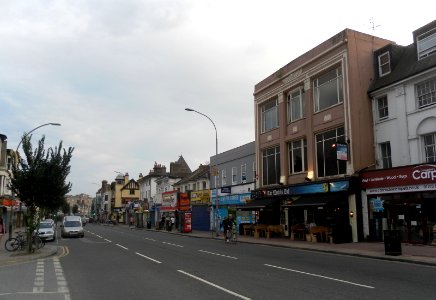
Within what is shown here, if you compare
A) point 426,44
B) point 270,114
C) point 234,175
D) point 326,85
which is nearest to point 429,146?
point 426,44

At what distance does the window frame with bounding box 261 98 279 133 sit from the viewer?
118 feet

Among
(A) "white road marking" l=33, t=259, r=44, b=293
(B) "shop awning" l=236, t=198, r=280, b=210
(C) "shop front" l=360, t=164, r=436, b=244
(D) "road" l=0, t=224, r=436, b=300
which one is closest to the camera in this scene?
(D) "road" l=0, t=224, r=436, b=300

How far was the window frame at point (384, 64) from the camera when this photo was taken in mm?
27334

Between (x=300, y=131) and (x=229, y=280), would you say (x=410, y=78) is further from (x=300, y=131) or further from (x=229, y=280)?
(x=229, y=280)

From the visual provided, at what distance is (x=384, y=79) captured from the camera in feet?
88.0

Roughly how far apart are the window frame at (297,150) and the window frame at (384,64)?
6956mm

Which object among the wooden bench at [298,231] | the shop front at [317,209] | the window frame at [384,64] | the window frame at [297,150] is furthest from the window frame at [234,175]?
the window frame at [384,64]

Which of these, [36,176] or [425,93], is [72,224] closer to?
[36,176]

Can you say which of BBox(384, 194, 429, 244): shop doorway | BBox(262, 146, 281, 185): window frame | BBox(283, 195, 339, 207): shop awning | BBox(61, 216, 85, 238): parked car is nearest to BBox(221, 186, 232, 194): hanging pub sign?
BBox(262, 146, 281, 185): window frame

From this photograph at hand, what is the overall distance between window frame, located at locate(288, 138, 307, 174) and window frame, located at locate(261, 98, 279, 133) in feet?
8.85

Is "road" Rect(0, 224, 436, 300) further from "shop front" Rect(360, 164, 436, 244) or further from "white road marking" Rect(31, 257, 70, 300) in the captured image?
"shop front" Rect(360, 164, 436, 244)

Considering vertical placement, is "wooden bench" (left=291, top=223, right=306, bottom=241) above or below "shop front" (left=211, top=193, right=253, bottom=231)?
below

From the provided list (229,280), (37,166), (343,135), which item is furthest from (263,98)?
(229,280)

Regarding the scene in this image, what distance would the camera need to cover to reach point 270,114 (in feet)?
121
